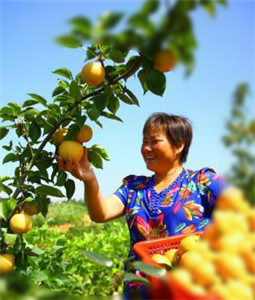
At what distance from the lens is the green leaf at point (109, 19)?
2.01ft

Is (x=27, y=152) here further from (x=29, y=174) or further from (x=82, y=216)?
(x=82, y=216)

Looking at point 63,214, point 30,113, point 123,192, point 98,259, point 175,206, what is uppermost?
point 63,214

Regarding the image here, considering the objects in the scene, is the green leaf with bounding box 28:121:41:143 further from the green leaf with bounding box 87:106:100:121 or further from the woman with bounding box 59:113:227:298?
the green leaf with bounding box 87:106:100:121

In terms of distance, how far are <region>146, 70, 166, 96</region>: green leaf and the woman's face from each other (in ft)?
1.84

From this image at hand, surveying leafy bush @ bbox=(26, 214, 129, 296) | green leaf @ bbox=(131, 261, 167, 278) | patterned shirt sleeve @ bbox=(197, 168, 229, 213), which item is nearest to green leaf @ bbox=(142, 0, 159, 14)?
green leaf @ bbox=(131, 261, 167, 278)

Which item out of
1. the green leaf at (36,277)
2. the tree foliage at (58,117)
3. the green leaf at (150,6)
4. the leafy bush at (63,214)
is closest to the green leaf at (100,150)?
the tree foliage at (58,117)

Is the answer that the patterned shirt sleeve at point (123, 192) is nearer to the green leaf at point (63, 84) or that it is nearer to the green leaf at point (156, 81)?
the green leaf at point (63, 84)

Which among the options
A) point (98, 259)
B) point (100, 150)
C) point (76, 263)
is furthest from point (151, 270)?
point (76, 263)

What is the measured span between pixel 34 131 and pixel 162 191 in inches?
22.5

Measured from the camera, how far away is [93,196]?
5.19ft

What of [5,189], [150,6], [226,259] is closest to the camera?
[226,259]

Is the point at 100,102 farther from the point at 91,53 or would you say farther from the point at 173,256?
the point at 173,256

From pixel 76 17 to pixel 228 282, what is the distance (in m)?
0.46

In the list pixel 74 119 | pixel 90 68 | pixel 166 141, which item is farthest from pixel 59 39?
pixel 166 141
